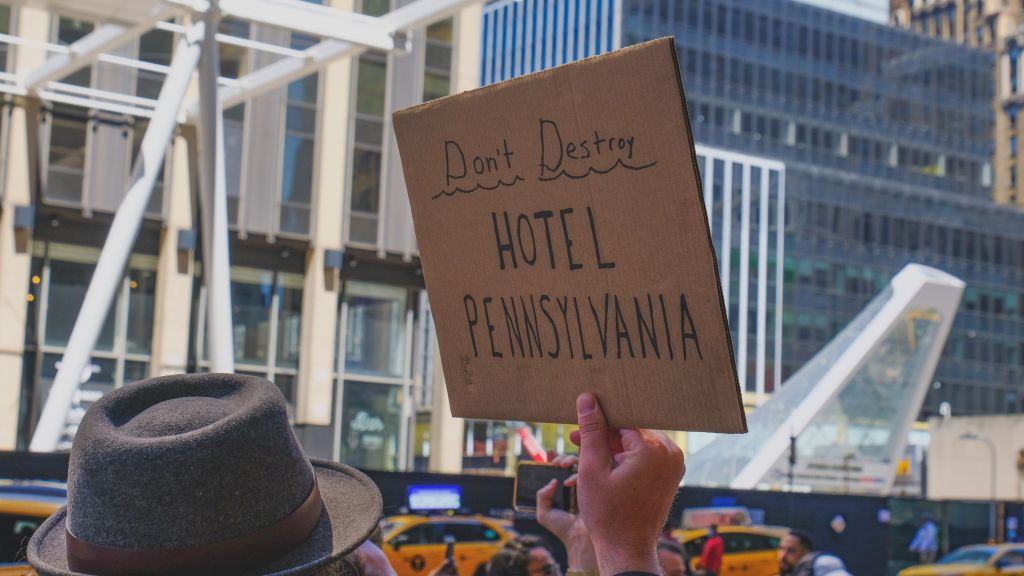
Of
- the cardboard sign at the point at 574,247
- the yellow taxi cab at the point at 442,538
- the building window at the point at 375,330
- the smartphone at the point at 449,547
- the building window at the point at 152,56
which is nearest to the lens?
the cardboard sign at the point at 574,247

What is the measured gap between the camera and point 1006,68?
125 m

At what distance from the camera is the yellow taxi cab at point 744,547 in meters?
15.6

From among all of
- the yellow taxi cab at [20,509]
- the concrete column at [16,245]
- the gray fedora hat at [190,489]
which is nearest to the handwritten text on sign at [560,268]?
the gray fedora hat at [190,489]

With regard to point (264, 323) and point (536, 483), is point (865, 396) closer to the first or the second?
point (264, 323)

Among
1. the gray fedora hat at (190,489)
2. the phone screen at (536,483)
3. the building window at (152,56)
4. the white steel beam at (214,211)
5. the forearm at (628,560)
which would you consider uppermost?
the building window at (152,56)

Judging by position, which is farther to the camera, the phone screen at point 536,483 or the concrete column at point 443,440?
the concrete column at point 443,440

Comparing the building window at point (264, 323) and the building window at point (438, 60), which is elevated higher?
the building window at point (438, 60)

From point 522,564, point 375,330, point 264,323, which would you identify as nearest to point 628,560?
point 522,564

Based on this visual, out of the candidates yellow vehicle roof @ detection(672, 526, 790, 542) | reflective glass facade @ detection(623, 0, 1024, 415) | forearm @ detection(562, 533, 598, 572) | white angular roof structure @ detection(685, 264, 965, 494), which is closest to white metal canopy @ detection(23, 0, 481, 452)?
yellow vehicle roof @ detection(672, 526, 790, 542)

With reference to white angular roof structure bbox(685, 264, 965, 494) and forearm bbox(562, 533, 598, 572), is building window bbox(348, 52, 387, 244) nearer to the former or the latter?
white angular roof structure bbox(685, 264, 965, 494)

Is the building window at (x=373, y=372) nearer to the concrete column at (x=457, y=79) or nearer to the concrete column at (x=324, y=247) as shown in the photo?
the concrete column at (x=324, y=247)

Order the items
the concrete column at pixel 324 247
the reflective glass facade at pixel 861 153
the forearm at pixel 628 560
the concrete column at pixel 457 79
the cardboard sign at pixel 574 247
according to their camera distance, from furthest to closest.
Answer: the reflective glass facade at pixel 861 153
the concrete column at pixel 457 79
the concrete column at pixel 324 247
the cardboard sign at pixel 574 247
the forearm at pixel 628 560

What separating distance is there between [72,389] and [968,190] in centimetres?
8277

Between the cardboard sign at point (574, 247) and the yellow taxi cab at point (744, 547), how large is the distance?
42.9ft
